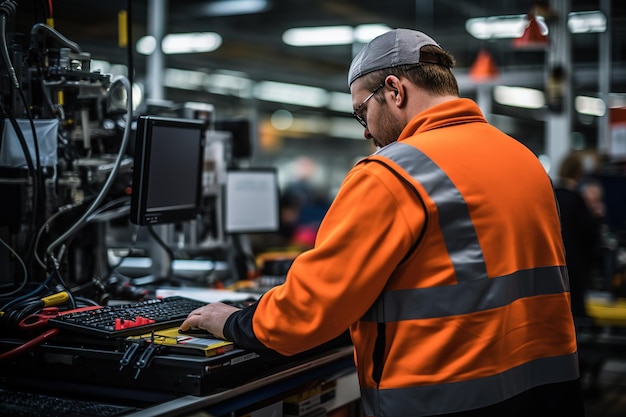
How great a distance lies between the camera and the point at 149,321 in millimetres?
1745

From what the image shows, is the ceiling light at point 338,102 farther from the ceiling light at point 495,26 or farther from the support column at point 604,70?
the support column at point 604,70

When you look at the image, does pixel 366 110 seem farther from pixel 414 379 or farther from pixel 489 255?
pixel 414 379

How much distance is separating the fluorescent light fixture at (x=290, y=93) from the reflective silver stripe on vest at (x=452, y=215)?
951cm

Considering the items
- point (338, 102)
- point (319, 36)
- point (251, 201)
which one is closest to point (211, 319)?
point (251, 201)

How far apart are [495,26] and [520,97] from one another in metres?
2.54

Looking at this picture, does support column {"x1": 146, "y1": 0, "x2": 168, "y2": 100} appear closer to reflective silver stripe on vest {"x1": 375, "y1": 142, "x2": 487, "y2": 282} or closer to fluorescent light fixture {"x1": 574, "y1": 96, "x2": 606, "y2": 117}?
reflective silver stripe on vest {"x1": 375, "y1": 142, "x2": 487, "y2": 282}

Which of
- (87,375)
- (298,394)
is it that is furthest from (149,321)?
(298,394)

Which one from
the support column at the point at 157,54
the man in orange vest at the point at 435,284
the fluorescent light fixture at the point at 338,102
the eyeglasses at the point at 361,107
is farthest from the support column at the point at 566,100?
the man in orange vest at the point at 435,284

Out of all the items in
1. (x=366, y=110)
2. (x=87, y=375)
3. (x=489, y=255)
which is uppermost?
(x=366, y=110)

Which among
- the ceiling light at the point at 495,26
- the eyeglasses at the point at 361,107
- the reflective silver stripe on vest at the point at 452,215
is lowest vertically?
the reflective silver stripe on vest at the point at 452,215

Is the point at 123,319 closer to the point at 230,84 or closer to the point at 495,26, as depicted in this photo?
the point at 495,26

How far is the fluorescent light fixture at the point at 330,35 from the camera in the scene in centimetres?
966

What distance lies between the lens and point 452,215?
1.45 meters

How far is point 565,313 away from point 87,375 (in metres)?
1.02
